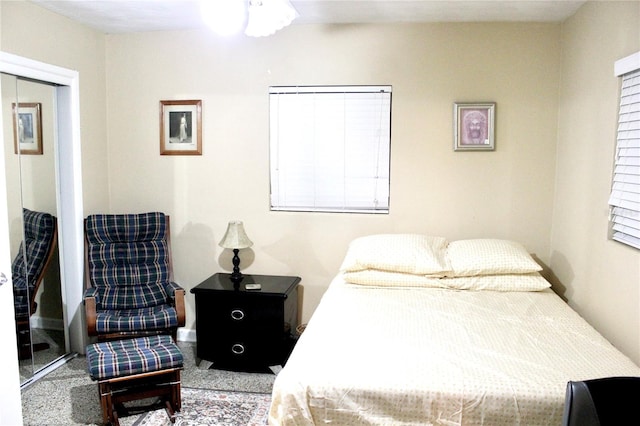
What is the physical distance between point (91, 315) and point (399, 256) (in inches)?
76.5

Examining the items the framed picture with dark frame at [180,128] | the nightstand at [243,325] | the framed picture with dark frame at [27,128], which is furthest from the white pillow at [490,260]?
the framed picture with dark frame at [27,128]

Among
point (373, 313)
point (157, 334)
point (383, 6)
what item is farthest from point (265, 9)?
point (157, 334)

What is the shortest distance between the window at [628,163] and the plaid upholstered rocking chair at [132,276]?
2602 millimetres

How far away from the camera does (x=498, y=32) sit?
3.53 meters

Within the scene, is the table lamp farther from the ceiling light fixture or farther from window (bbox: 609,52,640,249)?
window (bbox: 609,52,640,249)

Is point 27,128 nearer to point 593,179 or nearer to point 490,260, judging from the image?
point 490,260

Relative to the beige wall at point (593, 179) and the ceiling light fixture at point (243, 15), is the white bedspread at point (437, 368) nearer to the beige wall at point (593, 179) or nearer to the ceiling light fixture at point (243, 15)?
the beige wall at point (593, 179)

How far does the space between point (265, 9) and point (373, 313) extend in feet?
5.35

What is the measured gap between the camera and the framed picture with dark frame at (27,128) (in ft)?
10.4

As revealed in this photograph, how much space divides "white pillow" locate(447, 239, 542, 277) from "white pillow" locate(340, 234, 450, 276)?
0.09 m

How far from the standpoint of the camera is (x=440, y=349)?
2.19m

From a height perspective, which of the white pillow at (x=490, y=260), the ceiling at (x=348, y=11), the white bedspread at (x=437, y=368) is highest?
the ceiling at (x=348, y=11)

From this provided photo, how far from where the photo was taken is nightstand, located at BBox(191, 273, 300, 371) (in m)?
3.42

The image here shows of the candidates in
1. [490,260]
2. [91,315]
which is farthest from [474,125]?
[91,315]
